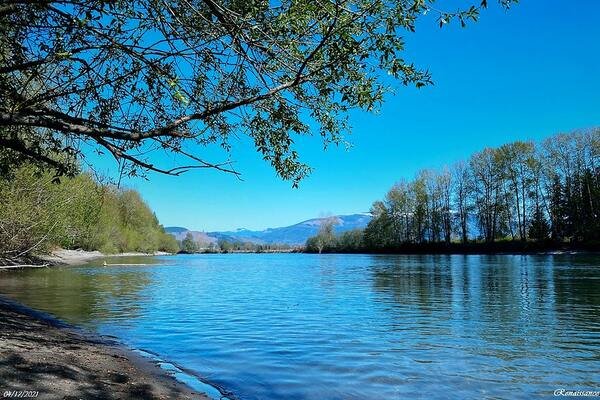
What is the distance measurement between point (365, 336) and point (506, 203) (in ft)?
329

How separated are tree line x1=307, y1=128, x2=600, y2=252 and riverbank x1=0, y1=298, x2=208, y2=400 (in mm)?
90706

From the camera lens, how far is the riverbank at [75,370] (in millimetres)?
7535

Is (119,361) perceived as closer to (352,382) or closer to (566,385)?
(352,382)

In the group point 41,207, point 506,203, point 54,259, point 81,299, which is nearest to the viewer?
point 81,299

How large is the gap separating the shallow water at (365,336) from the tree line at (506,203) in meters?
67.7

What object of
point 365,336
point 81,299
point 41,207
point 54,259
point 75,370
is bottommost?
point 365,336

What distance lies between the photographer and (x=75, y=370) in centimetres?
899

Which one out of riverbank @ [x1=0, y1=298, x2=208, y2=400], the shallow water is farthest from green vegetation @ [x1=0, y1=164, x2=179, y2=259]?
the shallow water

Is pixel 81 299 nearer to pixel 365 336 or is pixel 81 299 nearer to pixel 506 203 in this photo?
pixel 365 336

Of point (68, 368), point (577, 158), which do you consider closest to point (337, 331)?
point (68, 368)

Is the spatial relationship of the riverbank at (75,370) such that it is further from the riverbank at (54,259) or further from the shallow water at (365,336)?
the riverbank at (54,259)

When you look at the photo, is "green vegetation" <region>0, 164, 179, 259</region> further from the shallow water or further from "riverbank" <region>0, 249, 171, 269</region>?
the shallow water

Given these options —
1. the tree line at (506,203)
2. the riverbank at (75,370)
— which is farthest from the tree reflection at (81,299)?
the tree line at (506,203)

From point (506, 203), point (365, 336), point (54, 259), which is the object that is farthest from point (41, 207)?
point (506, 203)
